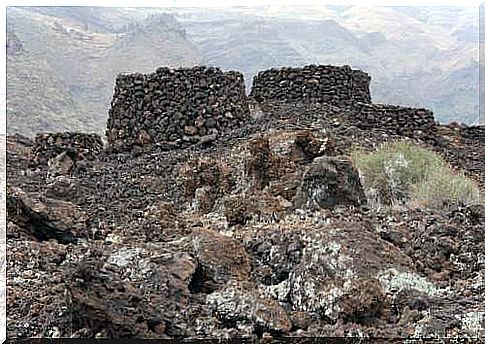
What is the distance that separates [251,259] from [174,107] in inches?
219

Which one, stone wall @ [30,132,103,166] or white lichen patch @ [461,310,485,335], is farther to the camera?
stone wall @ [30,132,103,166]

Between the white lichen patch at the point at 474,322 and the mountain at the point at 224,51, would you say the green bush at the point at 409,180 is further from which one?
the mountain at the point at 224,51

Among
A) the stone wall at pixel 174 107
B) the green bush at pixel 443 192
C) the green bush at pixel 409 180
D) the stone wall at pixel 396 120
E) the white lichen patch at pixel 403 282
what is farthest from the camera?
the stone wall at pixel 396 120

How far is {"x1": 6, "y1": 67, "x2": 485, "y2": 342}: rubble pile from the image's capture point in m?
4.56

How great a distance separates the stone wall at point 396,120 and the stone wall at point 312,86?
63cm

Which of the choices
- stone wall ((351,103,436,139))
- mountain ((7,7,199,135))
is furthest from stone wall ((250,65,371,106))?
mountain ((7,7,199,135))

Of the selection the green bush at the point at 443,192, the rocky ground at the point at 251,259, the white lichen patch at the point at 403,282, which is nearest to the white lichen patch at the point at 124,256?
the rocky ground at the point at 251,259

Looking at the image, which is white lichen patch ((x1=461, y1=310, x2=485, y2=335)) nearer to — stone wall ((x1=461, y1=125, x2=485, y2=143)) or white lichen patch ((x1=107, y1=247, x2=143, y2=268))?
white lichen patch ((x1=107, y1=247, x2=143, y2=268))

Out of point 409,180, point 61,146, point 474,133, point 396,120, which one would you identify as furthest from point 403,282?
point 474,133

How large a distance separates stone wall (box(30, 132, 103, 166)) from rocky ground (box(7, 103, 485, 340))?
251 cm

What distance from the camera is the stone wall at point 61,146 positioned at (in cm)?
1105

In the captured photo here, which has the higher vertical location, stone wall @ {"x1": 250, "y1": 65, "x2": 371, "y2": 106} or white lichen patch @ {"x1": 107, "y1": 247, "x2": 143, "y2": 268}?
white lichen patch @ {"x1": 107, "y1": 247, "x2": 143, "y2": 268}

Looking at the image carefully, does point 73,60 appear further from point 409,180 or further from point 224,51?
point 409,180

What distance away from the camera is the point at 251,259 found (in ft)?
18.0
